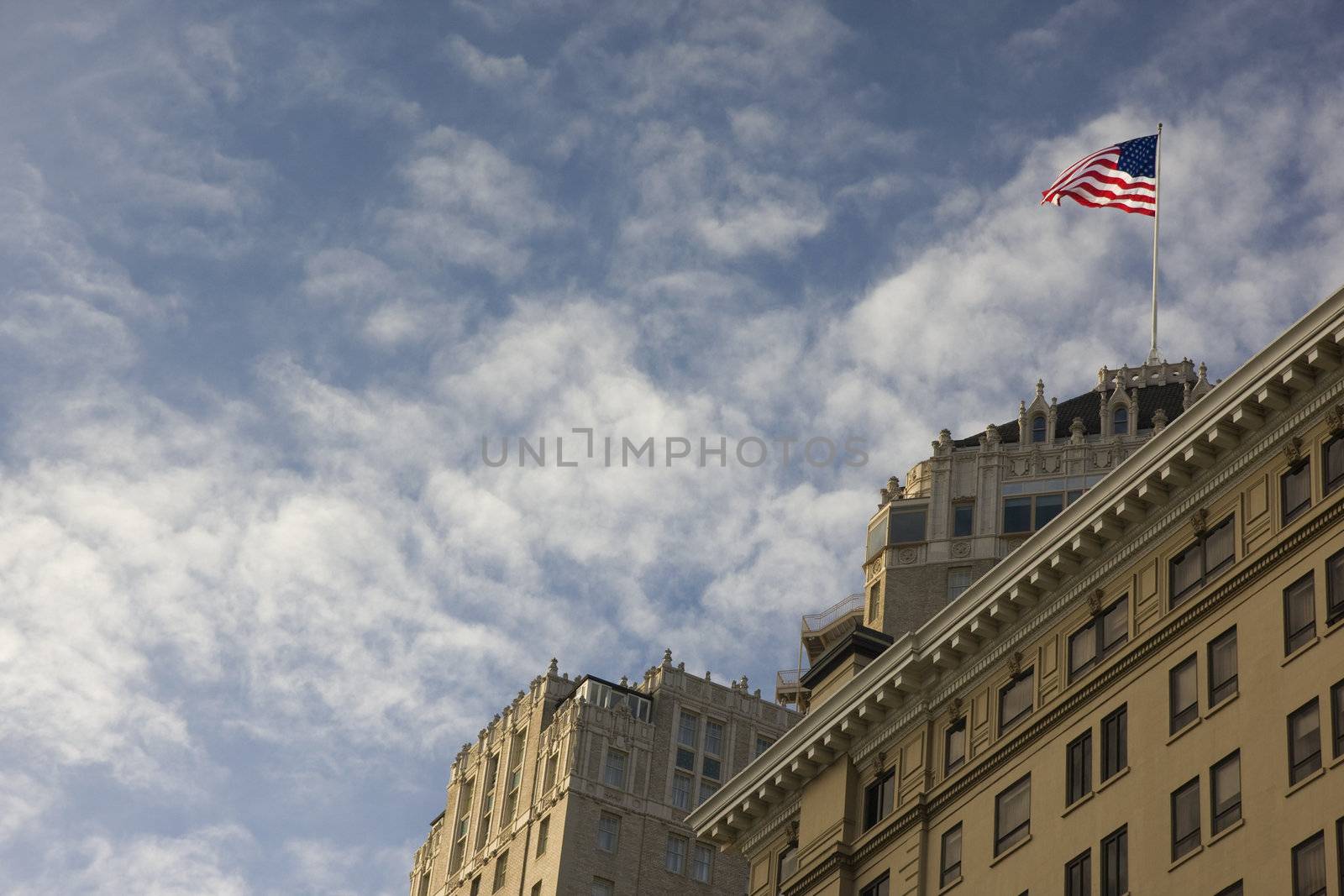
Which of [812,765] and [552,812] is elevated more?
[552,812]

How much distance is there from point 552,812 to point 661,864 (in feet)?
19.3

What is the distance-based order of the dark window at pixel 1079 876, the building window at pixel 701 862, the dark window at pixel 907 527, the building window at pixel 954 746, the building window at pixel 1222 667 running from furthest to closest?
the building window at pixel 701 862
the dark window at pixel 907 527
the building window at pixel 954 746
the dark window at pixel 1079 876
the building window at pixel 1222 667

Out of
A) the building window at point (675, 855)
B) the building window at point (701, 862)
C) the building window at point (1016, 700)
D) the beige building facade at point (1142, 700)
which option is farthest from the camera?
the building window at point (701, 862)

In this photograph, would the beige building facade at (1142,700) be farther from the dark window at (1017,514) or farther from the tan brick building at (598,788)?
the tan brick building at (598,788)

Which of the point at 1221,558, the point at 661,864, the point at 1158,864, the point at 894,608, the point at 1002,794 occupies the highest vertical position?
the point at 894,608

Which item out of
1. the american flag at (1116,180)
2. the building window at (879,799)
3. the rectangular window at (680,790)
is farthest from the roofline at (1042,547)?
the rectangular window at (680,790)

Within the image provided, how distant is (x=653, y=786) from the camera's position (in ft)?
359

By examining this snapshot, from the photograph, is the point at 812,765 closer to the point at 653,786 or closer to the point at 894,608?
the point at 894,608

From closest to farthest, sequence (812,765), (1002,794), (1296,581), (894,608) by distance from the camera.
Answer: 1. (1296,581)
2. (1002,794)
3. (812,765)
4. (894,608)

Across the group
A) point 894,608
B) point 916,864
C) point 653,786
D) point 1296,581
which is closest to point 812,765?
point 916,864

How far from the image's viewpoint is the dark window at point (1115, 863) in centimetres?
5106

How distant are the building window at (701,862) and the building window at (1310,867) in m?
63.5

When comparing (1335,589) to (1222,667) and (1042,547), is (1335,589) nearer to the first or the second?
(1222,667)

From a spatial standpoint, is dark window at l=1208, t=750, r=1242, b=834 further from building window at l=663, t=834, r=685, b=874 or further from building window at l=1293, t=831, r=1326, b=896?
building window at l=663, t=834, r=685, b=874
